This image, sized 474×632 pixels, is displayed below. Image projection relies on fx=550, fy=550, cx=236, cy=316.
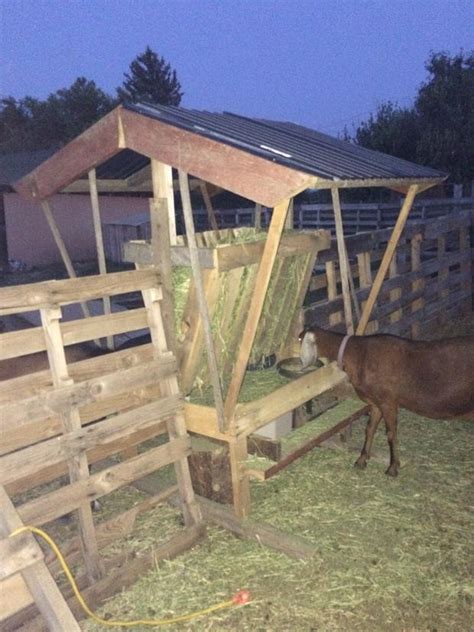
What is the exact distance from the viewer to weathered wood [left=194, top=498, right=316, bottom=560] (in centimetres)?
448

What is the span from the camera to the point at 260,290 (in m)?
4.23

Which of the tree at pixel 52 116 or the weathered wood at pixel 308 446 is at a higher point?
the tree at pixel 52 116

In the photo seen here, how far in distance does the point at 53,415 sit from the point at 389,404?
351 cm

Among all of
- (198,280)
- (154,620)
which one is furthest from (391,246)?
(154,620)

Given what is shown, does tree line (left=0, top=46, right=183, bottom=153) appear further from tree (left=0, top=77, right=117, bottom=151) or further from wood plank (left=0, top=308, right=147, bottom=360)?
wood plank (left=0, top=308, right=147, bottom=360)

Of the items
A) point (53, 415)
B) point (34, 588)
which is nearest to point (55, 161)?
point (53, 415)

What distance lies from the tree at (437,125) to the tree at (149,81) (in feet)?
119

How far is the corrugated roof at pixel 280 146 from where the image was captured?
12.8ft

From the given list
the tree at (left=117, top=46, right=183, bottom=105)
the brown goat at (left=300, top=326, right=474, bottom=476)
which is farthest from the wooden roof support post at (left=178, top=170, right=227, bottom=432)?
the tree at (left=117, top=46, right=183, bottom=105)

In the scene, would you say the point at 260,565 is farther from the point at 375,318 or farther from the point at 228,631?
the point at 375,318

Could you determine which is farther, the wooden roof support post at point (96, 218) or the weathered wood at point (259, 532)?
the wooden roof support post at point (96, 218)

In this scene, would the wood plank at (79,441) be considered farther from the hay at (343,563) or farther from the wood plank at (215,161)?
the wood plank at (215,161)

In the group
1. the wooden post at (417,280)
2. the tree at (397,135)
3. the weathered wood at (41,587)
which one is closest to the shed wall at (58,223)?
the tree at (397,135)

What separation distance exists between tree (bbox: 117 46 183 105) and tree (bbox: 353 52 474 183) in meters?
36.4
